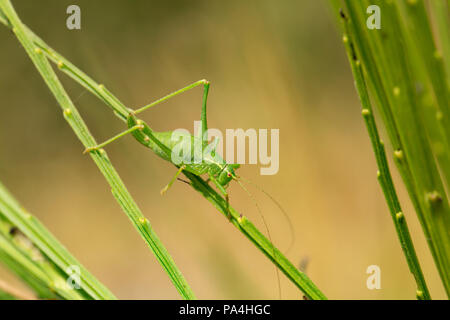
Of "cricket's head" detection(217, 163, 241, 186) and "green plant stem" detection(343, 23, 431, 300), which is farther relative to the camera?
"cricket's head" detection(217, 163, 241, 186)

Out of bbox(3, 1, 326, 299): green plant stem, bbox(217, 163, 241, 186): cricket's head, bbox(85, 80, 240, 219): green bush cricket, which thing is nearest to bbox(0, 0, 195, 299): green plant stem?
bbox(3, 1, 326, 299): green plant stem

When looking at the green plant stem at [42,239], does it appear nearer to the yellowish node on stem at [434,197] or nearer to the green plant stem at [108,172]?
the green plant stem at [108,172]

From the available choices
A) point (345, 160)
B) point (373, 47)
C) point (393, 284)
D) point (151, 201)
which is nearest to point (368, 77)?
point (373, 47)

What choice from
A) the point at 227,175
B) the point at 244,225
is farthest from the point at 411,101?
the point at 227,175

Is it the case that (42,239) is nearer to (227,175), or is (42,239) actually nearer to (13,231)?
(13,231)

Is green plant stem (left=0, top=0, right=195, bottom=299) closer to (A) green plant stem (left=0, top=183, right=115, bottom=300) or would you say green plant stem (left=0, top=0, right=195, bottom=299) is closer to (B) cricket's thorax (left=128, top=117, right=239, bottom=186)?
(A) green plant stem (left=0, top=183, right=115, bottom=300)

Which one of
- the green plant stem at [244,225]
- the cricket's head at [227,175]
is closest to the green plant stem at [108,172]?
the green plant stem at [244,225]
